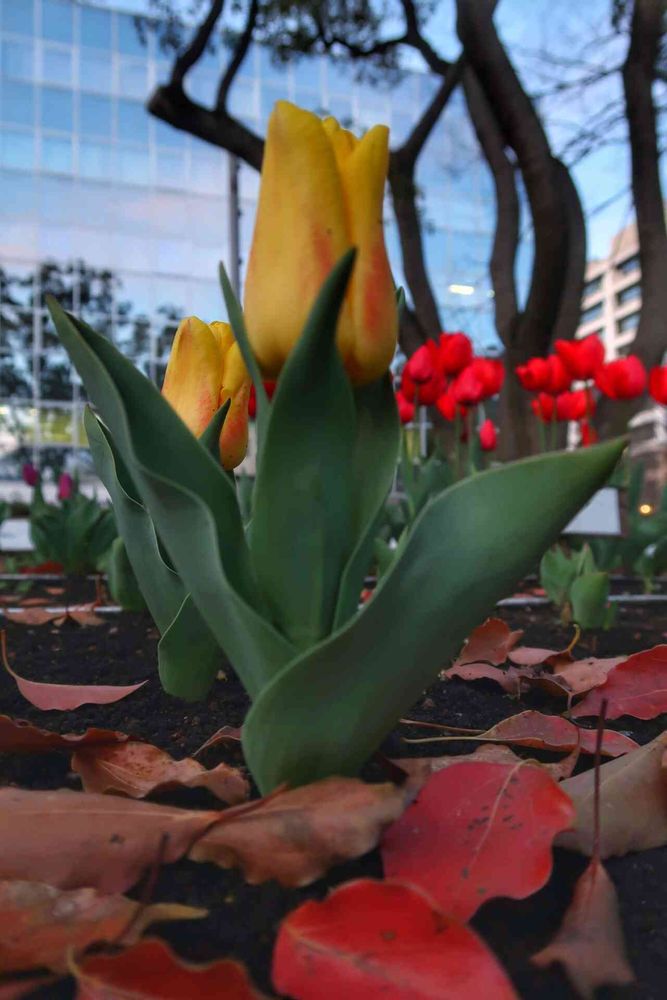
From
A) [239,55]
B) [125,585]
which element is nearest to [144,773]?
[125,585]

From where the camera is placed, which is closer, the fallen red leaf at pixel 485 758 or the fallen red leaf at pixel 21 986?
the fallen red leaf at pixel 21 986

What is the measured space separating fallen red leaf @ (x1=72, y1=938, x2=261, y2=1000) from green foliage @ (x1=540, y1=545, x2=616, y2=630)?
1230 mm

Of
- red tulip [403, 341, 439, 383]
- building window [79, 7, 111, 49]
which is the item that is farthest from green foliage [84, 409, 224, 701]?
building window [79, 7, 111, 49]

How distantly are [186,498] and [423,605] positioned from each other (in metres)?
0.14

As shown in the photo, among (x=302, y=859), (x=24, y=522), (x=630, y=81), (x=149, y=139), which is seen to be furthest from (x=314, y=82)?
(x=302, y=859)

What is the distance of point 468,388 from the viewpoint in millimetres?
2318

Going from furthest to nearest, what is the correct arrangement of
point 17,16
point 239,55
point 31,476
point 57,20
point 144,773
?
point 57,20
point 17,16
point 239,55
point 31,476
point 144,773

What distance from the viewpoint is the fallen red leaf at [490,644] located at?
42.0 inches

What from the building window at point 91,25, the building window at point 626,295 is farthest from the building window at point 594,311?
the building window at point 91,25

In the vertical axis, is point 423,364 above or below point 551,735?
above

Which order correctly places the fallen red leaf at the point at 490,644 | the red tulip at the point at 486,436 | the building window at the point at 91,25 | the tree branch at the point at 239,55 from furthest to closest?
the building window at the point at 91,25 → the tree branch at the point at 239,55 → the red tulip at the point at 486,436 → the fallen red leaf at the point at 490,644

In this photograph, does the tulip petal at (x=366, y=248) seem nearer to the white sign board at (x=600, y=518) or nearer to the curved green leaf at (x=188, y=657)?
the curved green leaf at (x=188, y=657)

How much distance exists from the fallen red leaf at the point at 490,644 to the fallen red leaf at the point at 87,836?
2.10ft

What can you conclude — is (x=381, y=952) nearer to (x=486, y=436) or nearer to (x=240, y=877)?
(x=240, y=877)
